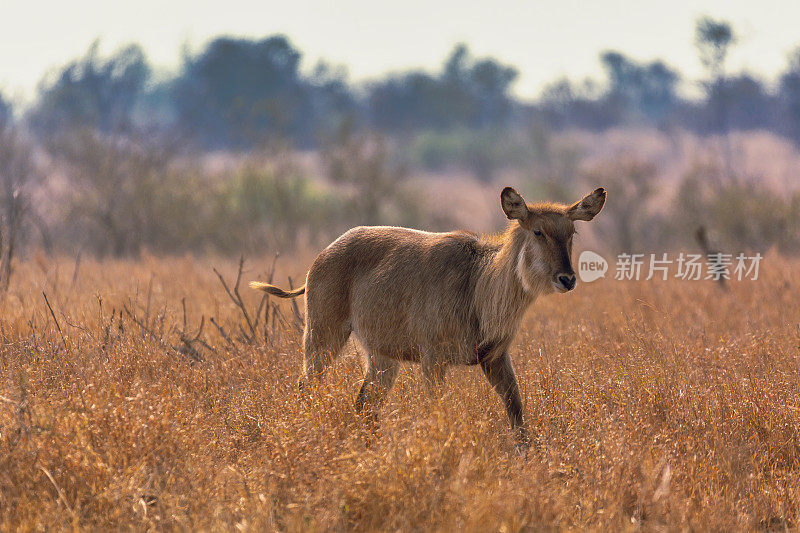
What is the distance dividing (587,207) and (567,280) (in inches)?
30.1

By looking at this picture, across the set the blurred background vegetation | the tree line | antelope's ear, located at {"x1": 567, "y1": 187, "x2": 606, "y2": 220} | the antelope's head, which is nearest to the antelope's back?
the antelope's head

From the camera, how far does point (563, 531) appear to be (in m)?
3.86

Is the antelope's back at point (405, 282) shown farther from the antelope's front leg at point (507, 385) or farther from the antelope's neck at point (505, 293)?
the antelope's front leg at point (507, 385)

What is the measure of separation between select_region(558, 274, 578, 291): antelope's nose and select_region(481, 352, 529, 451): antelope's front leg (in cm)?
75

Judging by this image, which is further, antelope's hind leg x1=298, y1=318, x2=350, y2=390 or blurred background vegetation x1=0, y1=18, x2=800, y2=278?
blurred background vegetation x1=0, y1=18, x2=800, y2=278

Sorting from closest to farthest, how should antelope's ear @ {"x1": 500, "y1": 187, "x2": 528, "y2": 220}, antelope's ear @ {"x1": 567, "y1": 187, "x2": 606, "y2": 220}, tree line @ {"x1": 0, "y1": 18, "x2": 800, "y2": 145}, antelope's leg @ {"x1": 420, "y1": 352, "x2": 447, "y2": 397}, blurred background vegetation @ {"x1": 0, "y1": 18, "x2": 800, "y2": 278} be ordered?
antelope's leg @ {"x1": 420, "y1": 352, "x2": 447, "y2": 397} → antelope's ear @ {"x1": 500, "y1": 187, "x2": 528, "y2": 220} → antelope's ear @ {"x1": 567, "y1": 187, "x2": 606, "y2": 220} → blurred background vegetation @ {"x1": 0, "y1": 18, "x2": 800, "y2": 278} → tree line @ {"x1": 0, "y1": 18, "x2": 800, "y2": 145}

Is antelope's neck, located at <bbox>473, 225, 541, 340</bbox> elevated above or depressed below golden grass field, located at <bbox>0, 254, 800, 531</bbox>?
above

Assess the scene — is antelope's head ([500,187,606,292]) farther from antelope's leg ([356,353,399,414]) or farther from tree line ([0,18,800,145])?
tree line ([0,18,800,145])

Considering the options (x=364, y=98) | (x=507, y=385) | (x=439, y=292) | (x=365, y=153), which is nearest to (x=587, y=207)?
(x=439, y=292)

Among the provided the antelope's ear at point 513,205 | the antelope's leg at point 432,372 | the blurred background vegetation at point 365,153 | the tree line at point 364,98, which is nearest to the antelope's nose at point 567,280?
the antelope's ear at point 513,205

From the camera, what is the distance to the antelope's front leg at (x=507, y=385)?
5363 mm

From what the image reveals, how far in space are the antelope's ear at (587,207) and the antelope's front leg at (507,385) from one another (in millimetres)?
1023

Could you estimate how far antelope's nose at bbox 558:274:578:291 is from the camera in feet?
16.7

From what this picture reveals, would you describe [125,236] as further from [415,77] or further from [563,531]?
[415,77]
